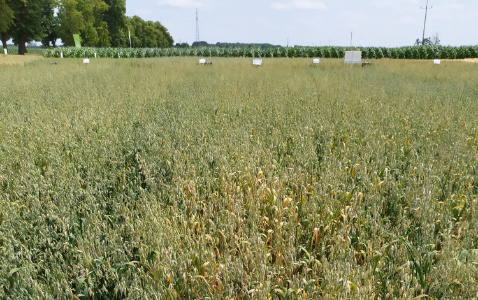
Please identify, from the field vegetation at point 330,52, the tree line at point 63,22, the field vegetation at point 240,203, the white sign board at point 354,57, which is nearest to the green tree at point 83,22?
the tree line at point 63,22

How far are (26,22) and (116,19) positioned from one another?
23.7m

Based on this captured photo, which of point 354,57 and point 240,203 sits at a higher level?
point 354,57

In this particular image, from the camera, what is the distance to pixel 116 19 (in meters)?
69.5

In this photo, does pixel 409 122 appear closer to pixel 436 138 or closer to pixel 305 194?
pixel 436 138

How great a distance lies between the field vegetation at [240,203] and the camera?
187cm

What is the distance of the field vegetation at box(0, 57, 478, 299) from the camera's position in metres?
1.87

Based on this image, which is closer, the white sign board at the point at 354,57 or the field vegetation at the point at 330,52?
the white sign board at the point at 354,57

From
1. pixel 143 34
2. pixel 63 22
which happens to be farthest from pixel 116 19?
pixel 143 34

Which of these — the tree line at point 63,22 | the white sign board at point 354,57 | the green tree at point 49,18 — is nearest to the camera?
the white sign board at point 354,57

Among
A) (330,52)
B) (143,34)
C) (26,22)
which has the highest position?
(143,34)

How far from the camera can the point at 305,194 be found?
295 centimetres

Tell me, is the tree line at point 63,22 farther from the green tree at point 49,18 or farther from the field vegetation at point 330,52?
the field vegetation at point 330,52

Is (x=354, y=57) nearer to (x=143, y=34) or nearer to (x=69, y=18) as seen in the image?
(x=69, y=18)

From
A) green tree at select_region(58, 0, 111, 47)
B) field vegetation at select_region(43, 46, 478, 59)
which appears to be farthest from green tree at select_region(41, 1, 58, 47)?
field vegetation at select_region(43, 46, 478, 59)
